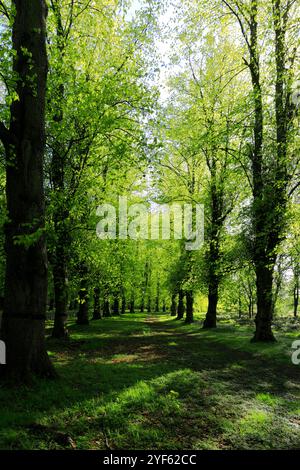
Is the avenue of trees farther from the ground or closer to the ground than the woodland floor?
farther from the ground

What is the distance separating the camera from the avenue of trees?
747 cm

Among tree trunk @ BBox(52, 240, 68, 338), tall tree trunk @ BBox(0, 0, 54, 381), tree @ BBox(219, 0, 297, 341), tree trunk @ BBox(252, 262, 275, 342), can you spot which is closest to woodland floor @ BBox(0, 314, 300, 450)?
tall tree trunk @ BBox(0, 0, 54, 381)

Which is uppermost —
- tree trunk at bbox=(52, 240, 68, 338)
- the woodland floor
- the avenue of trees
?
the avenue of trees

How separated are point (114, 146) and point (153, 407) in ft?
29.3

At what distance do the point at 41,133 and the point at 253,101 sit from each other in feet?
45.3

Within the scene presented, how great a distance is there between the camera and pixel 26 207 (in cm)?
745

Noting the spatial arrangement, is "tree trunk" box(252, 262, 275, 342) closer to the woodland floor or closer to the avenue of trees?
the avenue of trees

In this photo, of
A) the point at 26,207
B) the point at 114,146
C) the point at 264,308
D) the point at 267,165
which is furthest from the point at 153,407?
the point at 267,165

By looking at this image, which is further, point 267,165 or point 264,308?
point 267,165

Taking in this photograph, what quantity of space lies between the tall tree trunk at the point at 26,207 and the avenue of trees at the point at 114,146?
0.09 ft

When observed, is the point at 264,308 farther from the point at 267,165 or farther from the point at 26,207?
the point at 26,207

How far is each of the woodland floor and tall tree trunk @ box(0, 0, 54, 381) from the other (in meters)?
0.87

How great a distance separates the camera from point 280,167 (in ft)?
51.9

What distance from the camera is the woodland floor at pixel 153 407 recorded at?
5.30m
